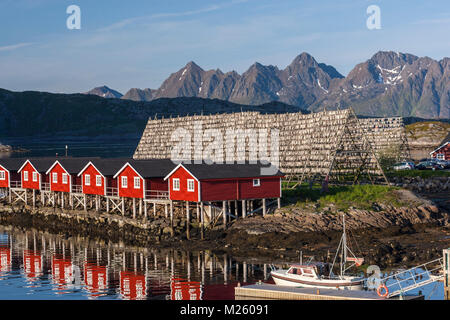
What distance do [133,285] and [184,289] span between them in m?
3.62

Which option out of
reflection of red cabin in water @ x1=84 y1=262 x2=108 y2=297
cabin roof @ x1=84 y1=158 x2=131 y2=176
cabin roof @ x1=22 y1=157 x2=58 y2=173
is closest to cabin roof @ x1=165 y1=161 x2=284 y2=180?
cabin roof @ x1=84 y1=158 x2=131 y2=176

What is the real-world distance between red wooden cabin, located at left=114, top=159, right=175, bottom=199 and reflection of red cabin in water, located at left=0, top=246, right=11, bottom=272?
431 inches

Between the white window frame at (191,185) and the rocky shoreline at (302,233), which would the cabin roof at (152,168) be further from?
the white window frame at (191,185)

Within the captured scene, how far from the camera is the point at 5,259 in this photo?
51781 mm

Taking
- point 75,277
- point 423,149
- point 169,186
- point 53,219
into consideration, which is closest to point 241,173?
point 169,186

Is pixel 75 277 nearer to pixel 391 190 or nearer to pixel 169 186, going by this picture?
pixel 169 186

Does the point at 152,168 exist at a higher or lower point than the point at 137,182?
higher

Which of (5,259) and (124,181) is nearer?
(5,259)

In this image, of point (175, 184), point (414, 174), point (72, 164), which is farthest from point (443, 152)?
point (175, 184)

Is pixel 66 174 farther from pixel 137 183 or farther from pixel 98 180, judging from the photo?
pixel 137 183

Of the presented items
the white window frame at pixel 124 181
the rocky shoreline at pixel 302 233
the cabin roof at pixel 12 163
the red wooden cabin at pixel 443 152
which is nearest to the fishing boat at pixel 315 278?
the rocky shoreline at pixel 302 233

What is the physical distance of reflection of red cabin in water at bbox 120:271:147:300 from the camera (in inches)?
1501

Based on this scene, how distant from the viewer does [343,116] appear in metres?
71.2
